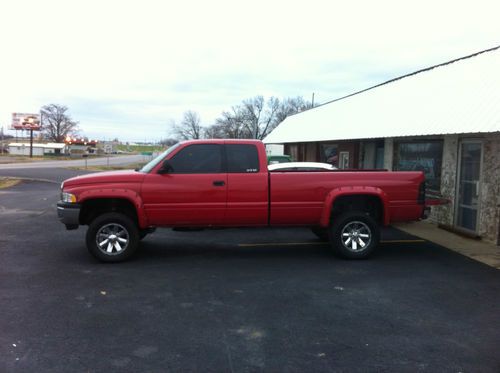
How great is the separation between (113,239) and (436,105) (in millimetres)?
8549

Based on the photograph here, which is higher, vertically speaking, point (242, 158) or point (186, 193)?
point (242, 158)

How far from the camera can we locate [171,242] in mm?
8984

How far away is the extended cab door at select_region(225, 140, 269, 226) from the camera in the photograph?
23.6 feet

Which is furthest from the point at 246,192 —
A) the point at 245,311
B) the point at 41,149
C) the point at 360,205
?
the point at 41,149

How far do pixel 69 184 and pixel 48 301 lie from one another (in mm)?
2326

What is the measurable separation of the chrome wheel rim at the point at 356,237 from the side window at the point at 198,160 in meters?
2.51

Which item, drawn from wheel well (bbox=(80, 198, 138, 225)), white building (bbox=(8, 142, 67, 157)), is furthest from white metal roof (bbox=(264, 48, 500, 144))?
white building (bbox=(8, 142, 67, 157))

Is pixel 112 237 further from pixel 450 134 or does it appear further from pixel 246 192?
pixel 450 134

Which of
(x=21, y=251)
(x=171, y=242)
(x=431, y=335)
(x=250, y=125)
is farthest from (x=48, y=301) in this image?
(x=250, y=125)

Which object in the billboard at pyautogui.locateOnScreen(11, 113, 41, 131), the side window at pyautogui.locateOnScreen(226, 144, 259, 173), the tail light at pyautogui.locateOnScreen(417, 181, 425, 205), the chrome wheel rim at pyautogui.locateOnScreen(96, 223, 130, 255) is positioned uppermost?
the billboard at pyautogui.locateOnScreen(11, 113, 41, 131)

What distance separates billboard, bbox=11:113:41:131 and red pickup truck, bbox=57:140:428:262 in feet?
334

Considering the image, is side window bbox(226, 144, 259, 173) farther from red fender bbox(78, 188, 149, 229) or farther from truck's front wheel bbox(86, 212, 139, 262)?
truck's front wheel bbox(86, 212, 139, 262)

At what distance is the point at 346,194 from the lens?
24.2 ft

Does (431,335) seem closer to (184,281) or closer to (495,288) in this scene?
(495,288)
